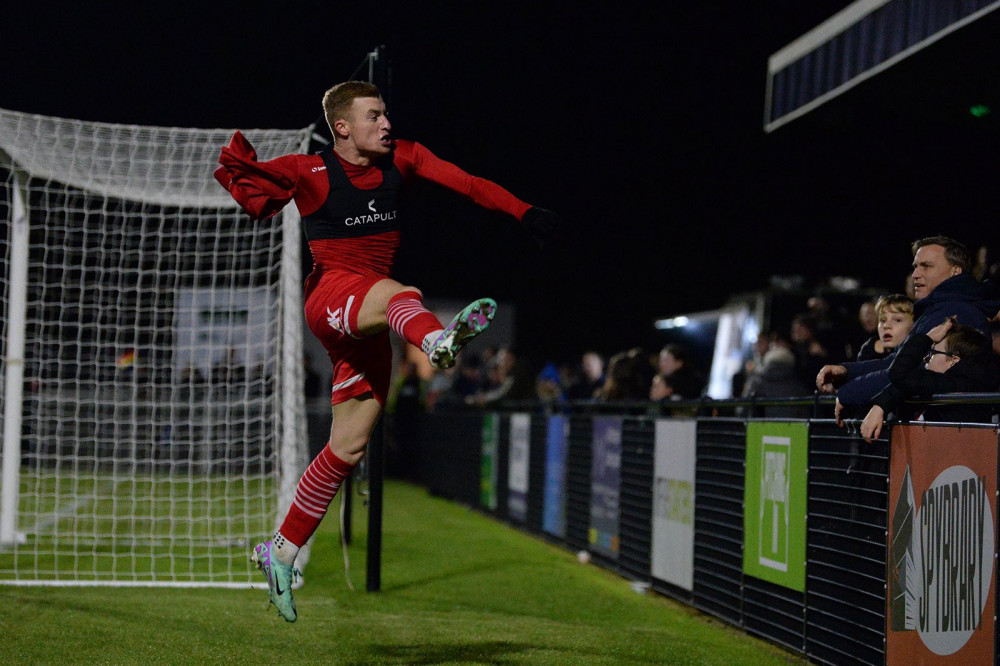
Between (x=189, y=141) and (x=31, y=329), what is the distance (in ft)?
42.4

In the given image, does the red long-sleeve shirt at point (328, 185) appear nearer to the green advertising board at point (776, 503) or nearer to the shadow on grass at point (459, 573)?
the green advertising board at point (776, 503)

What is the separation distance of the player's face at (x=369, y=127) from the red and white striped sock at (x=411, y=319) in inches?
28.1

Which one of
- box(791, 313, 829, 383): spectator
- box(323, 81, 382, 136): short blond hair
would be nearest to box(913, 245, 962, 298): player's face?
box(323, 81, 382, 136): short blond hair

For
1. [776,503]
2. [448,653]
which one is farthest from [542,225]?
[776,503]

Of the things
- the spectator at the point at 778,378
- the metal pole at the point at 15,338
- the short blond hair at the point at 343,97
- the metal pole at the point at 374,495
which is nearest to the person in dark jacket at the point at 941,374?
the short blond hair at the point at 343,97

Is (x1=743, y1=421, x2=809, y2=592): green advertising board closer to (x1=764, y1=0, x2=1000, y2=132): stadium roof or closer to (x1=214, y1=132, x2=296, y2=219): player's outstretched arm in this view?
(x1=214, y1=132, x2=296, y2=219): player's outstretched arm

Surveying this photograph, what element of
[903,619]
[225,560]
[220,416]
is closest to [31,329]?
[220,416]

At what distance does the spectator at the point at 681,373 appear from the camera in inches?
340

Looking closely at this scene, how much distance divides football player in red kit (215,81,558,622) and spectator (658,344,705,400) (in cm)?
436

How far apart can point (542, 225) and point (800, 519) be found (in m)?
2.47

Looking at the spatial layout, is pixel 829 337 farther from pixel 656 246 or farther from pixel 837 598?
pixel 656 246

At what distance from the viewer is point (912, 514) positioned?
4383 millimetres

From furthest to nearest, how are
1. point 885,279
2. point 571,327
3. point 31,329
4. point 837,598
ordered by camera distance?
point 571,327, point 885,279, point 31,329, point 837,598

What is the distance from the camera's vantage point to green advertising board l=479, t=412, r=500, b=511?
1283cm
